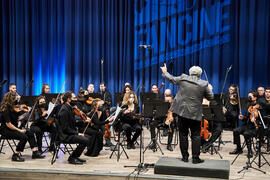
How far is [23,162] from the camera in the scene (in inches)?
209

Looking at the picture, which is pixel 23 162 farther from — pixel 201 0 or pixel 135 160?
pixel 201 0

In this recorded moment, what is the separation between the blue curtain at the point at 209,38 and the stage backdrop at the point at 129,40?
27 millimetres

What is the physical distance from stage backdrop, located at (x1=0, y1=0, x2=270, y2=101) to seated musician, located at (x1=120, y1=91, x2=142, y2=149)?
2.36 m

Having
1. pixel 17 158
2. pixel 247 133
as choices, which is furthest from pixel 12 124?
pixel 247 133

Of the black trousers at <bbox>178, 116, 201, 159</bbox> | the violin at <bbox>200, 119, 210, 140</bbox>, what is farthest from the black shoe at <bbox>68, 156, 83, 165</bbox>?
the violin at <bbox>200, 119, 210, 140</bbox>

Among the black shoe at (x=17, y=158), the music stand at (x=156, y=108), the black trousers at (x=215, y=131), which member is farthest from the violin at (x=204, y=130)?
the black shoe at (x=17, y=158)

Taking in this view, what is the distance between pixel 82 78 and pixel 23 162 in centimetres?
562

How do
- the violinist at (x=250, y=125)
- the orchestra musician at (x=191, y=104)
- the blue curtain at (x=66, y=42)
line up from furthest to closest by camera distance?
the blue curtain at (x=66, y=42) → the violinist at (x=250, y=125) → the orchestra musician at (x=191, y=104)

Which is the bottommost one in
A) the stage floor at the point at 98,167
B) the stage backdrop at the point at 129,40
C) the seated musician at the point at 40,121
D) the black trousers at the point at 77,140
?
→ the stage floor at the point at 98,167

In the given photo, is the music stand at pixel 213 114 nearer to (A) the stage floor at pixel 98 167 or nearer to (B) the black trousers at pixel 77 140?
(A) the stage floor at pixel 98 167

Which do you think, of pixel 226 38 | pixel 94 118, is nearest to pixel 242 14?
pixel 226 38

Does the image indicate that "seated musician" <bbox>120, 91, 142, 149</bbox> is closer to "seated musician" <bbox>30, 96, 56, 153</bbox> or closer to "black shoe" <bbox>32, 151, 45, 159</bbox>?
"seated musician" <bbox>30, 96, 56, 153</bbox>

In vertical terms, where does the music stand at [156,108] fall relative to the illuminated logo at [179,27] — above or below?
below

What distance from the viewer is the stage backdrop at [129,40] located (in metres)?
9.39
